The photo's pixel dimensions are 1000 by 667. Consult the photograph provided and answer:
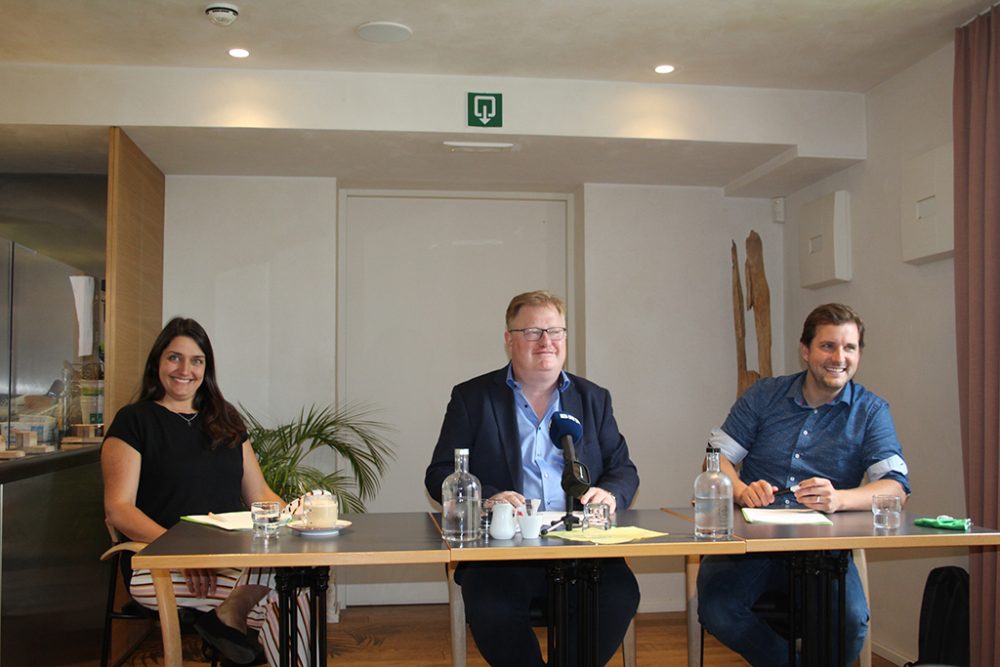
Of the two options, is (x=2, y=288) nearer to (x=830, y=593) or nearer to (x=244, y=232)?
(x=244, y=232)

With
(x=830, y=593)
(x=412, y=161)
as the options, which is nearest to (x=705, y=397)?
(x=412, y=161)

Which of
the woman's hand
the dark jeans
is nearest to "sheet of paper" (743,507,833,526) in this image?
the dark jeans

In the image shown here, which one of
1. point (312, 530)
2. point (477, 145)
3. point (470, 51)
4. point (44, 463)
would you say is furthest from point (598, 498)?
point (477, 145)

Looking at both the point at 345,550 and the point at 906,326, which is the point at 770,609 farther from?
the point at 906,326

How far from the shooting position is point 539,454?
3.09 meters

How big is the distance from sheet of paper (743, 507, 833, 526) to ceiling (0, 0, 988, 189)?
1900 millimetres

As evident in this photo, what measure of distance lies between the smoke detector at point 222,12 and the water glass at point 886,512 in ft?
9.06

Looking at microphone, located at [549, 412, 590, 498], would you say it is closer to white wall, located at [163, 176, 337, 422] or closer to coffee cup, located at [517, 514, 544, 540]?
coffee cup, located at [517, 514, 544, 540]

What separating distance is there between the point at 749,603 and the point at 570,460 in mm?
943

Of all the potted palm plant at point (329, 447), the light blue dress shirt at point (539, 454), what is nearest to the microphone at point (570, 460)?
the light blue dress shirt at point (539, 454)

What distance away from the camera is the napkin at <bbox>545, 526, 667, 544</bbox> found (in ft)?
7.57

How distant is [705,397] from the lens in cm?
542

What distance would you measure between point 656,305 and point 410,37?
220 centimetres

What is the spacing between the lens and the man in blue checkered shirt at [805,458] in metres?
2.89
